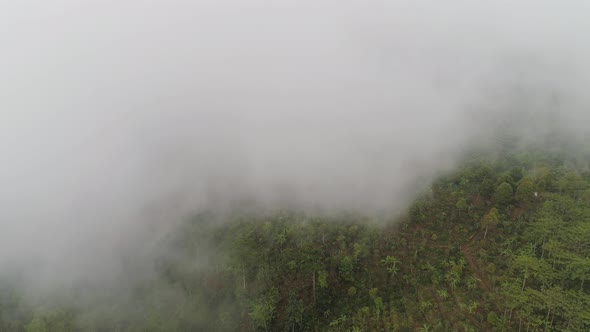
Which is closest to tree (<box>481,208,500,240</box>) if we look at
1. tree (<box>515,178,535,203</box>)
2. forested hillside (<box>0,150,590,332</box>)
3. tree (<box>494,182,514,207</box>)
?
forested hillside (<box>0,150,590,332</box>)


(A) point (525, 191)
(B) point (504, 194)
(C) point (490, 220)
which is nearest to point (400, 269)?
(C) point (490, 220)

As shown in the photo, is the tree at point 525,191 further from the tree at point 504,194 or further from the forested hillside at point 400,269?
the tree at point 504,194

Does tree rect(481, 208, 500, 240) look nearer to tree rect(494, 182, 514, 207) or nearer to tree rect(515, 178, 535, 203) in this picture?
tree rect(494, 182, 514, 207)

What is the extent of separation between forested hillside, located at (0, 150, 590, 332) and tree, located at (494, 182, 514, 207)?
8.8 inches

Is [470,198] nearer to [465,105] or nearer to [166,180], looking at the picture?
[465,105]

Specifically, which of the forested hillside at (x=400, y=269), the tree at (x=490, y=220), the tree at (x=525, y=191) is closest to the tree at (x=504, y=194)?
the forested hillside at (x=400, y=269)

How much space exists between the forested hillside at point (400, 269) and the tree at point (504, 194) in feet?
0.73

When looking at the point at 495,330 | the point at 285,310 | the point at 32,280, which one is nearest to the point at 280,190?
the point at 285,310

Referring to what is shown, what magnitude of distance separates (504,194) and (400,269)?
28.2 meters

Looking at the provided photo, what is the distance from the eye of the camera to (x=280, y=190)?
111 metres

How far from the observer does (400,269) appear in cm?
7850

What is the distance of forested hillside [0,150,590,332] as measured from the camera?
66875mm

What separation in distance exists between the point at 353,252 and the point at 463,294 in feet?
76.9

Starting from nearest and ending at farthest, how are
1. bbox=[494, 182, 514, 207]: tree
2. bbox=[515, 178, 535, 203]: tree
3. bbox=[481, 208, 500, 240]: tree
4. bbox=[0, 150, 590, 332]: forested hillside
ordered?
bbox=[0, 150, 590, 332]: forested hillside, bbox=[481, 208, 500, 240]: tree, bbox=[515, 178, 535, 203]: tree, bbox=[494, 182, 514, 207]: tree
